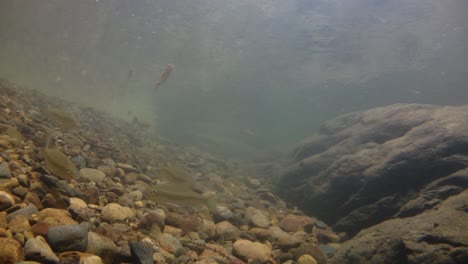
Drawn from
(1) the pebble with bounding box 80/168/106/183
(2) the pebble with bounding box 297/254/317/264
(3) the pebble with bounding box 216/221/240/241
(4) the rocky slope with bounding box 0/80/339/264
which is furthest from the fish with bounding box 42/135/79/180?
(2) the pebble with bounding box 297/254/317/264

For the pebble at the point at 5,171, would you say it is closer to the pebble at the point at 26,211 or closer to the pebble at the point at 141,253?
the pebble at the point at 26,211

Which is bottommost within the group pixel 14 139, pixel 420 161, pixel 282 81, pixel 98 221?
pixel 98 221

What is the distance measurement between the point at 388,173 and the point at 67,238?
19.2 feet

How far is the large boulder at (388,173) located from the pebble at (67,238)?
4.94m

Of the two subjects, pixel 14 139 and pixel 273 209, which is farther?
pixel 273 209

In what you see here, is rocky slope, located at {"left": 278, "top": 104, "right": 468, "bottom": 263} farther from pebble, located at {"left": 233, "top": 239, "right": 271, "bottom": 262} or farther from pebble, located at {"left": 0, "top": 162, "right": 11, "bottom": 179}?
pebble, located at {"left": 0, "top": 162, "right": 11, "bottom": 179}

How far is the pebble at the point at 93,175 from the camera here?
4012 millimetres

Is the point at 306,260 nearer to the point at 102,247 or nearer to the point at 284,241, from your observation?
the point at 284,241

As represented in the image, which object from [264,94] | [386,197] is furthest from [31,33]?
[386,197]

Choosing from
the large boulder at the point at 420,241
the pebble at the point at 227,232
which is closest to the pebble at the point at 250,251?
the pebble at the point at 227,232

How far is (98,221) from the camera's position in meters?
2.90

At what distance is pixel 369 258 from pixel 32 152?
4742mm

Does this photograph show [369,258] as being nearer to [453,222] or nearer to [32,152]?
[453,222]

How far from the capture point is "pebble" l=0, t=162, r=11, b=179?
2.83 meters
